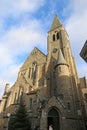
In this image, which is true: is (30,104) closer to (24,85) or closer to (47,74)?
(24,85)

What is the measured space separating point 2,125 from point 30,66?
16685mm

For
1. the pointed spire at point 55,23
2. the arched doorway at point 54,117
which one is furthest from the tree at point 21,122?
the pointed spire at point 55,23

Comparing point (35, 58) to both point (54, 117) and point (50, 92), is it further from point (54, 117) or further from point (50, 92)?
point (54, 117)

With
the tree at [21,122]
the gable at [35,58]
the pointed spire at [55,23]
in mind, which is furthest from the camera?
the pointed spire at [55,23]

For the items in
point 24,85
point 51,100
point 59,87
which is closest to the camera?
point 51,100

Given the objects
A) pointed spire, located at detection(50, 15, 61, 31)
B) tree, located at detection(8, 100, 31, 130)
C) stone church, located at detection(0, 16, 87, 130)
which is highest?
pointed spire, located at detection(50, 15, 61, 31)

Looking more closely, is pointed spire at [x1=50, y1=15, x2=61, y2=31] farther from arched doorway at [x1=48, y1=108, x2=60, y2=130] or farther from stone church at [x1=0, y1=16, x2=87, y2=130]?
arched doorway at [x1=48, y1=108, x2=60, y2=130]

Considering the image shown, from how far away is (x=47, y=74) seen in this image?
115 feet

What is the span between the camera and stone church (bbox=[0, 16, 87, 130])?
24656mm

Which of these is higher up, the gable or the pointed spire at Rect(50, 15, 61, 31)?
the pointed spire at Rect(50, 15, 61, 31)

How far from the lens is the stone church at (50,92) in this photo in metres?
24.7

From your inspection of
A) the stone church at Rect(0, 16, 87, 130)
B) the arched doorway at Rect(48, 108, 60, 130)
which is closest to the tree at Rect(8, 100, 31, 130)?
the stone church at Rect(0, 16, 87, 130)

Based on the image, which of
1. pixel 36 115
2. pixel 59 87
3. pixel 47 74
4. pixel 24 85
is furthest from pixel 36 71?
pixel 36 115

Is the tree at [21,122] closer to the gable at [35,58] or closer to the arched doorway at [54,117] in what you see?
the arched doorway at [54,117]
